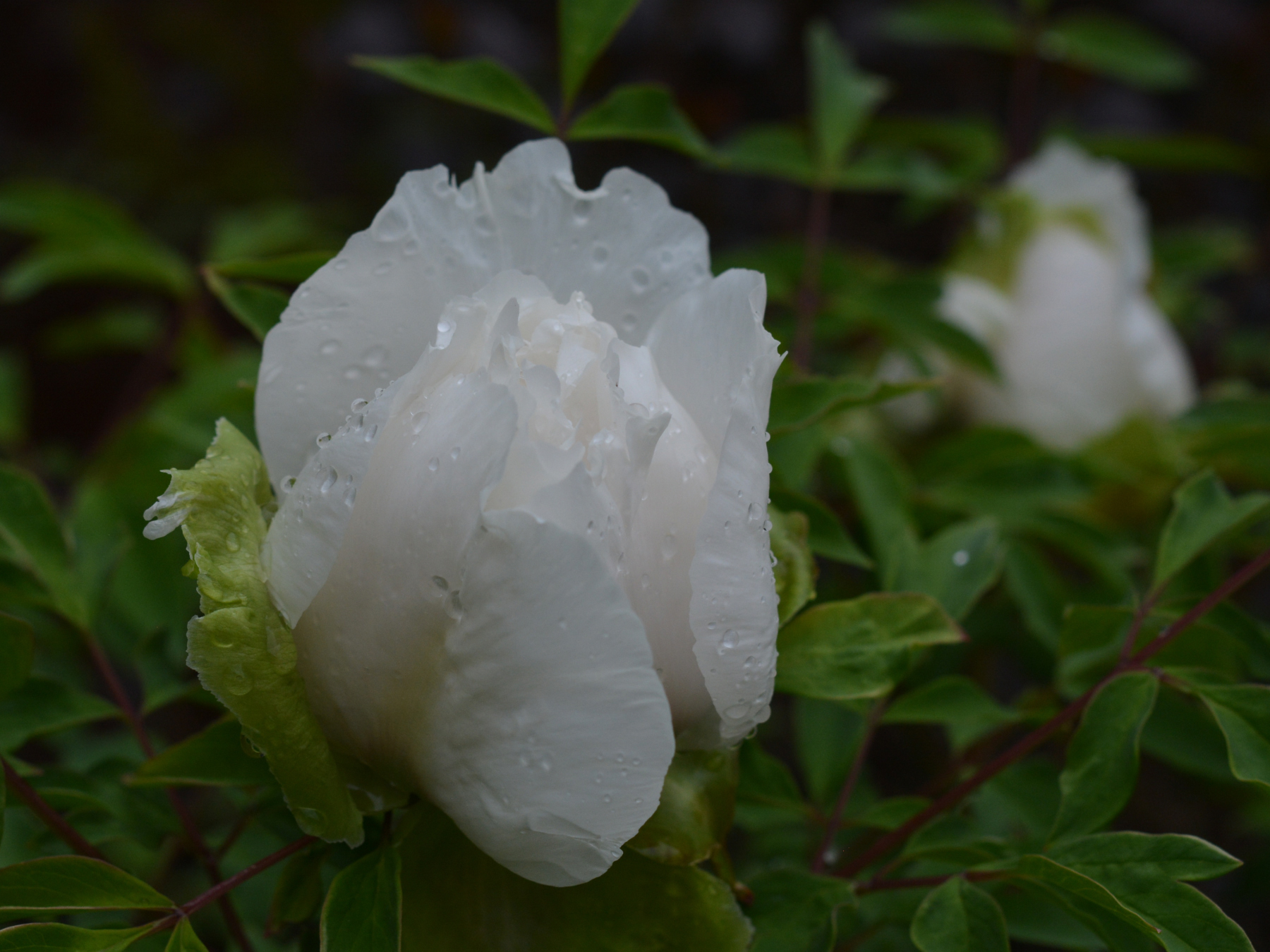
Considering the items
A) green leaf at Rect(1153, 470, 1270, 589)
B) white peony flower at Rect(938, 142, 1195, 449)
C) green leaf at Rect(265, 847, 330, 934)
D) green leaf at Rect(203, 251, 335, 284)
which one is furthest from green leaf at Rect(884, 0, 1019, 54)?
green leaf at Rect(265, 847, 330, 934)

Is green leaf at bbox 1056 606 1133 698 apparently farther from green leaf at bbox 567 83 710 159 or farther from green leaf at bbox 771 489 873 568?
green leaf at bbox 567 83 710 159

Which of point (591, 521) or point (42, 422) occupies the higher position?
point (591, 521)

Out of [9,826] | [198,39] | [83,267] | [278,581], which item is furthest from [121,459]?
[198,39]

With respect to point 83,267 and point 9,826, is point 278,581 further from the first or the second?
point 83,267

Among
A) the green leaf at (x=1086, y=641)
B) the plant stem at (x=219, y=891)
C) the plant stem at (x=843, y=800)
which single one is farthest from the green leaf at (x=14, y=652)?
the green leaf at (x=1086, y=641)

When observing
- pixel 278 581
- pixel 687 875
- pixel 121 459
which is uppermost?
pixel 278 581

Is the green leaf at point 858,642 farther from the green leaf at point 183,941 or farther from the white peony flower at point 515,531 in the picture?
the green leaf at point 183,941
